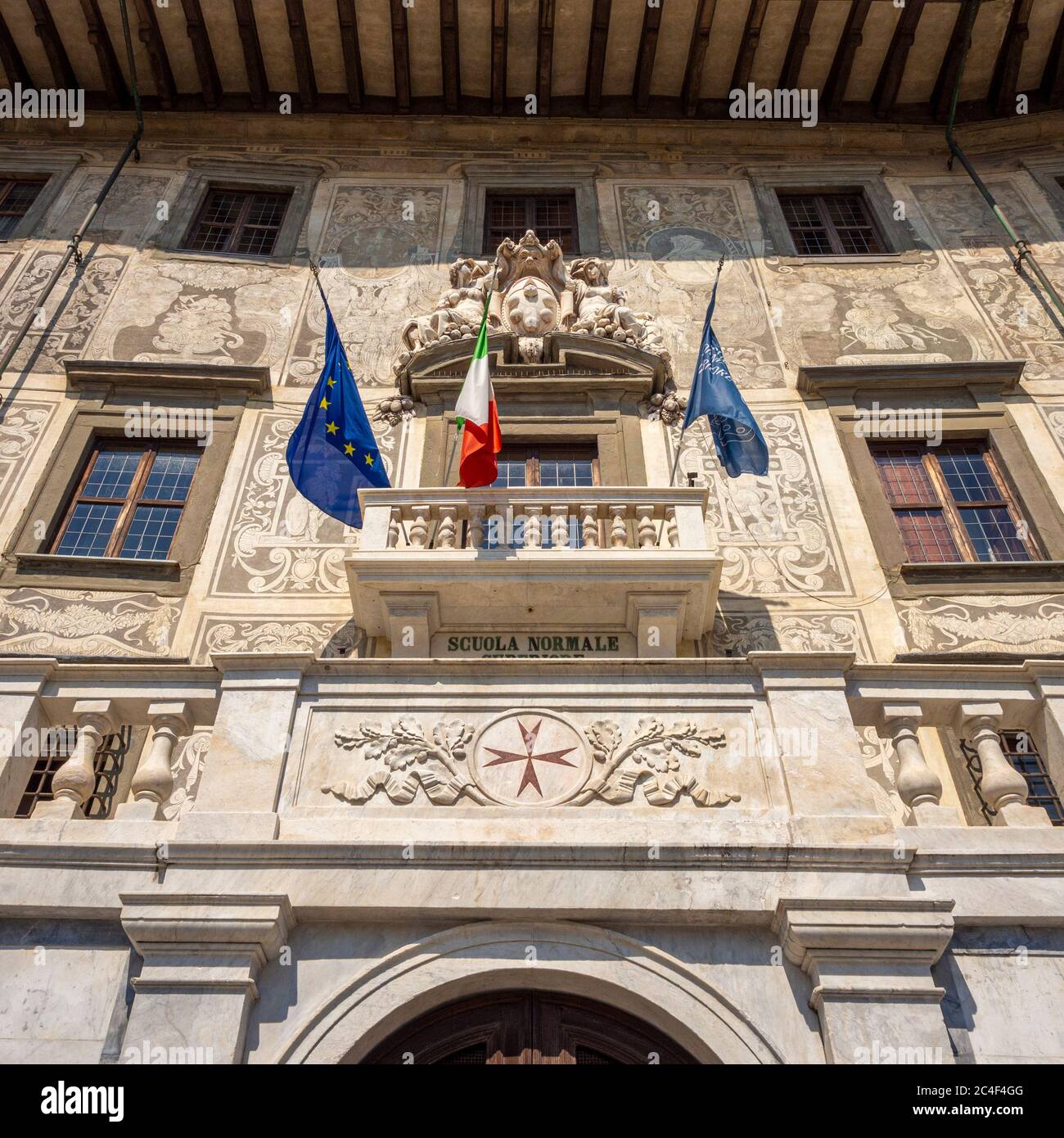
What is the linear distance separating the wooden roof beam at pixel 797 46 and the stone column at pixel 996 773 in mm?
11707

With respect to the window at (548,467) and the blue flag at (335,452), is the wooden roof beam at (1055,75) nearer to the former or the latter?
the window at (548,467)

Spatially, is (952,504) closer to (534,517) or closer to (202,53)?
(534,517)

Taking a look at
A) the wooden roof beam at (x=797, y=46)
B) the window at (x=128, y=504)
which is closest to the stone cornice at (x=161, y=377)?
the window at (x=128, y=504)

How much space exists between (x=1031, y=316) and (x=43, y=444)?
1133cm

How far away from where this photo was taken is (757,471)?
1019cm

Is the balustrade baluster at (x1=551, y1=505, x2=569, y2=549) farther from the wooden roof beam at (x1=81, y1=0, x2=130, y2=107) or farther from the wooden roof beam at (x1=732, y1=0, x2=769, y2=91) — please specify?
the wooden roof beam at (x1=81, y1=0, x2=130, y2=107)

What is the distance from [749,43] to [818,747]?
12202 mm

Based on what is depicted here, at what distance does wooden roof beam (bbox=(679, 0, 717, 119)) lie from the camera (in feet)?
50.5

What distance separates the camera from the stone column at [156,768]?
22.9 feet

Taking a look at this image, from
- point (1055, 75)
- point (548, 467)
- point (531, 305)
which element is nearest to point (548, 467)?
A: point (548, 467)

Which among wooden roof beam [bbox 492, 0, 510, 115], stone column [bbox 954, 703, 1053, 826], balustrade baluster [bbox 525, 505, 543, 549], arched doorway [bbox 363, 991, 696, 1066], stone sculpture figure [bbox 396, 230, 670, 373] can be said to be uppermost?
wooden roof beam [bbox 492, 0, 510, 115]

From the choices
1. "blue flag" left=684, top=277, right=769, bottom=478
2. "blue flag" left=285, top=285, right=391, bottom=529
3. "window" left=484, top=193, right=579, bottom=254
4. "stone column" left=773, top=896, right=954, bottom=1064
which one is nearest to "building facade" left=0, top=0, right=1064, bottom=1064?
"stone column" left=773, top=896, right=954, bottom=1064

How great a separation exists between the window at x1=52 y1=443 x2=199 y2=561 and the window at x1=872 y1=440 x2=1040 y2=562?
7217mm

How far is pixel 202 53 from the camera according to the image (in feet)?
51.5
